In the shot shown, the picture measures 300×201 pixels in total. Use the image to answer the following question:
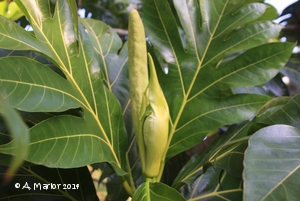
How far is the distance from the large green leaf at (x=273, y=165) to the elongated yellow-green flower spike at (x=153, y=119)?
0.15 m

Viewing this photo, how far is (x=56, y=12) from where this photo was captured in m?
0.50

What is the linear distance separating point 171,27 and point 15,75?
33 centimetres

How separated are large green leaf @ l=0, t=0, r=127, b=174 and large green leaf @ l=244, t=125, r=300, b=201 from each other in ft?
0.69

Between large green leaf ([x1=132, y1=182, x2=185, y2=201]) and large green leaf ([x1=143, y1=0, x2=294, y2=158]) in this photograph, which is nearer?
large green leaf ([x1=132, y1=182, x2=185, y2=201])

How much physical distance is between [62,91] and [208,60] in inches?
12.4

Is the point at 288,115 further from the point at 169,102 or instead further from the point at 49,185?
the point at 49,185

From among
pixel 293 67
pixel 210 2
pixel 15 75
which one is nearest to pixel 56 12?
pixel 15 75

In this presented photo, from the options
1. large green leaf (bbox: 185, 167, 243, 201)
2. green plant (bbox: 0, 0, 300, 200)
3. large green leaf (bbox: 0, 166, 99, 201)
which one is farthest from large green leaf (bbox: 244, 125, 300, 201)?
large green leaf (bbox: 0, 166, 99, 201)

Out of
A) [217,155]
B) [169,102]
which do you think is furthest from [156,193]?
[169,102]

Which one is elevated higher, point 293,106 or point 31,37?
point 31,37

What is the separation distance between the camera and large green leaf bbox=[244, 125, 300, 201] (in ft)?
1.07

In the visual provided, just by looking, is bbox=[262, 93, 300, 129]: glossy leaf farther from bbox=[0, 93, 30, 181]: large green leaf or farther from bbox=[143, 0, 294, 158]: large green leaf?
bbox=[0, 93, 30, 181]: large green leaf

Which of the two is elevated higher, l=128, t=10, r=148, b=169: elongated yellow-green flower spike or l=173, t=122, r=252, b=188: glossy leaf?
l=128, t=10, r=148, b=169: elongated yellow-green flower spike

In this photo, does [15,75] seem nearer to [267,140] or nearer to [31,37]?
[31,37]
